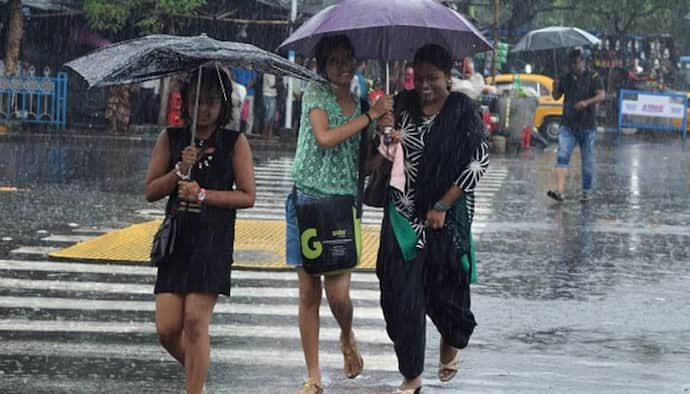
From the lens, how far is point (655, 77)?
4422cm

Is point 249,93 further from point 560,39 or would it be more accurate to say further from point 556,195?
point 556,195

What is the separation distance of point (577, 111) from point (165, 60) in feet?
37.9

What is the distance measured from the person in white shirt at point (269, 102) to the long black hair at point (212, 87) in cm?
2336

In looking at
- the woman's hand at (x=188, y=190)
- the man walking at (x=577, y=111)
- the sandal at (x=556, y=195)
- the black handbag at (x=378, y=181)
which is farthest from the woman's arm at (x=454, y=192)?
the sandal at (x=556, y=195)

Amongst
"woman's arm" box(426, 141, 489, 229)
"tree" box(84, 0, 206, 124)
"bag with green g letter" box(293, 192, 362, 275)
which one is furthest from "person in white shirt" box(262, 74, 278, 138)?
"woman's arm" box(426, 141, 489, 229)

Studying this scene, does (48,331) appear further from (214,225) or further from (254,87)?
(254,87)

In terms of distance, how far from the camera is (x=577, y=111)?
17391 millimetres

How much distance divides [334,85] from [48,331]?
2697 mm

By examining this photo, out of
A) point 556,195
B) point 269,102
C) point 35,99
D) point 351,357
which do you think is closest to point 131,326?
point 351,357

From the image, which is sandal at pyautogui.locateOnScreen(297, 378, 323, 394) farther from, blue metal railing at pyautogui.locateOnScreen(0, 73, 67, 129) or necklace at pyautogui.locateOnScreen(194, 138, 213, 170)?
blue metal railing at pyautogui.locateOnScreen(0, 73, 67, 129)

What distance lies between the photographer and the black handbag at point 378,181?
23.4 feet

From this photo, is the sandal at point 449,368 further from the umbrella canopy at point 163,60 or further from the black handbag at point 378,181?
the umbrella canopy at point 163,60

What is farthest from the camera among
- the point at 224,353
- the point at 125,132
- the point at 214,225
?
the point at 125,132

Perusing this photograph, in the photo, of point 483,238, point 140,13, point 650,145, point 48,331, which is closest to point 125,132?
point 140,13
